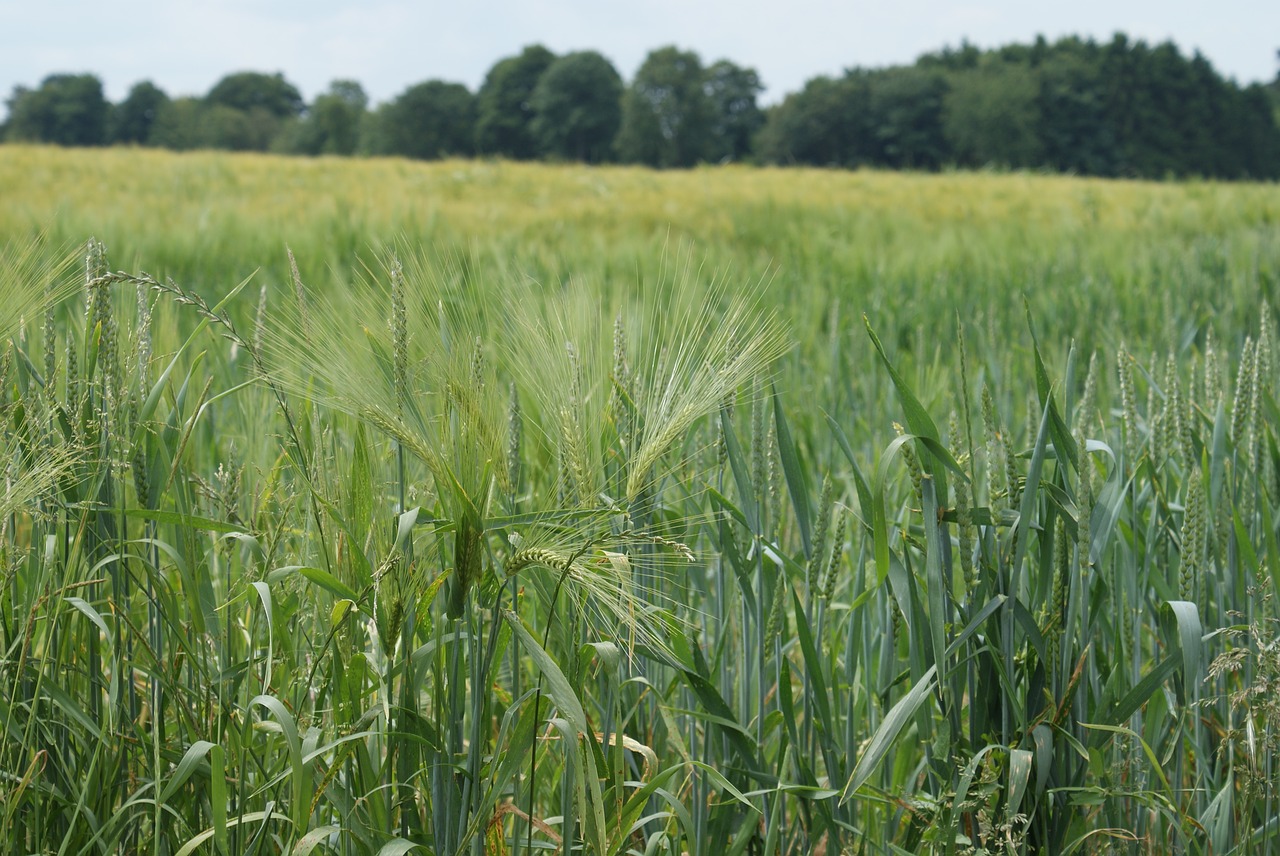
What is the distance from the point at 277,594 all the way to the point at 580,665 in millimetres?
280

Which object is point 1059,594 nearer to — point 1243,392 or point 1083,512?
point 1083,512

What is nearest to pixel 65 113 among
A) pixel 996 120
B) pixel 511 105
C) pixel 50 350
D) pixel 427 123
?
pixel 427 123

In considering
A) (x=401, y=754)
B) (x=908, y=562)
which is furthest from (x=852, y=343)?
(x=401, y=754)

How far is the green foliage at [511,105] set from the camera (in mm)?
46131

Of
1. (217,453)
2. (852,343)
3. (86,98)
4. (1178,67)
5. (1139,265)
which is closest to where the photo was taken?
(217,453)

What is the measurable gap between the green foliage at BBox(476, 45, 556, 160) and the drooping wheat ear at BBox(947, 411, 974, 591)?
152 ft

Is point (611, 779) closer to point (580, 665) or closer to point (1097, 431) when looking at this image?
point (580, 665)

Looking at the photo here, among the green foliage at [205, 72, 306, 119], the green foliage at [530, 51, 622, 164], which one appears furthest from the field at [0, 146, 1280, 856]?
the green foliage at [205, 72, 306, 119]

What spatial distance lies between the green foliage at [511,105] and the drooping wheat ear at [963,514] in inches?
1823

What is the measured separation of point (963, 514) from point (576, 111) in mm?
47736

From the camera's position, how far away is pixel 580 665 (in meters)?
0.76

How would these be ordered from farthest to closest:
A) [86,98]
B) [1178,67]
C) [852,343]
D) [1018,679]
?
1. [86,98]
2. [1178,67]
3. [852,343]
4. [1018,679]

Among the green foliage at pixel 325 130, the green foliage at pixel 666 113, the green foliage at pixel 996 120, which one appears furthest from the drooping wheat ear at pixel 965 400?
the green foliage at pixel 325 130

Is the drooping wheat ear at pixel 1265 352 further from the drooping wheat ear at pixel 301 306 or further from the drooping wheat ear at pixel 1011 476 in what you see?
the drooping wheat ear at pixel 301 306
